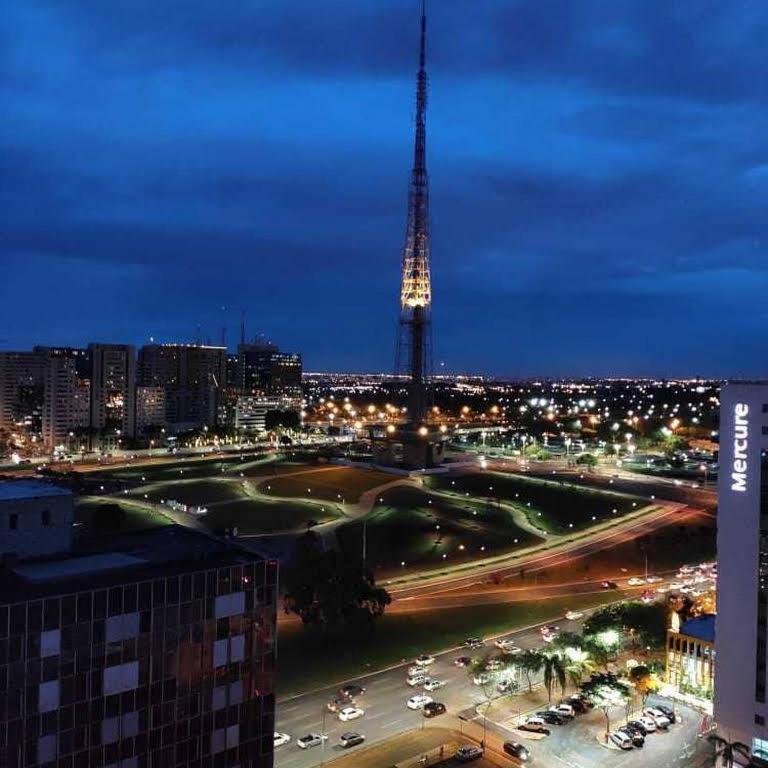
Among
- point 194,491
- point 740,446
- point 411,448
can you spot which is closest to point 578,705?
point 740,446

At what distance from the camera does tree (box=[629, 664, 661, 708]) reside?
27500mm

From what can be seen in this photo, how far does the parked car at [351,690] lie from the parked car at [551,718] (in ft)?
20.9

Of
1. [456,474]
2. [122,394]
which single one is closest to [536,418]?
[456,474]

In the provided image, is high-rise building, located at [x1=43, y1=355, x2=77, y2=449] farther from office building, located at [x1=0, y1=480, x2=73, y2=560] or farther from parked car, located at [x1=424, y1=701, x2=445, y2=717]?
office building, located at [x1=0, y1=480, x2=73, y2=560]

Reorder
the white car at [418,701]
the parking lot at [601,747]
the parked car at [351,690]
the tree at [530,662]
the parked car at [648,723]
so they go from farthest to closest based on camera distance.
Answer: the tree at [530,662] < the parked car at [351,690] < the white car at [418,701] < the parked car at [648,723] < the parking lot at [601,747]

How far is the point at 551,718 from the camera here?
25781mm

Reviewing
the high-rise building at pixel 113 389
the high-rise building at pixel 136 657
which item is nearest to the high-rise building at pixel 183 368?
the high-rise building at pixel 113 389

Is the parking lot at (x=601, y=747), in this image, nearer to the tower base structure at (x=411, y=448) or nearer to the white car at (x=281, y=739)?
the white car at (x=281, y=739)

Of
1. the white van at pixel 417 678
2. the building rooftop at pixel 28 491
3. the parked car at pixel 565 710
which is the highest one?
the building rooftop at pixel 28 491

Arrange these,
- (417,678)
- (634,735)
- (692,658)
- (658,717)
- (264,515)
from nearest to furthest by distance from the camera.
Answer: (634,735), (658,717), (692,658), (417,678), (264,515)

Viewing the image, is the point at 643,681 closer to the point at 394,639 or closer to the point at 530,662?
the point at 530,662

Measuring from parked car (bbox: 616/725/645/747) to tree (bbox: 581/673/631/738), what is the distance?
0.78 meters

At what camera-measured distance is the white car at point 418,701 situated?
26.7m

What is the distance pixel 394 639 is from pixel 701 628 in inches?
490
